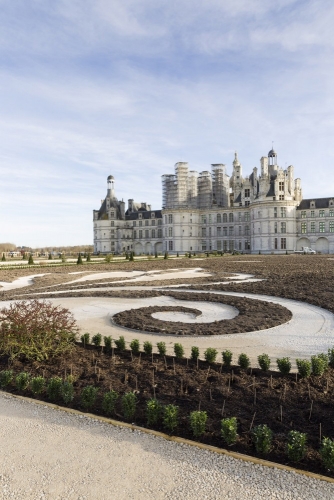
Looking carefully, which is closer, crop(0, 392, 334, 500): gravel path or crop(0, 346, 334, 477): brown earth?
crop(0, 392, 334, 500): gravel path

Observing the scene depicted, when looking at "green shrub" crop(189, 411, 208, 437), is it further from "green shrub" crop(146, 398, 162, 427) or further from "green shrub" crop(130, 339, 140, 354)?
"green shrub" crop(130, 339, 140, 354)

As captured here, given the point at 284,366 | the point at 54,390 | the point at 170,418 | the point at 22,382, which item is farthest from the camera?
the point at 284,366

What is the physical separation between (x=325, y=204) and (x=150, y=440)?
82815 mm

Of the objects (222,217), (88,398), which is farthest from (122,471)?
(222,217)

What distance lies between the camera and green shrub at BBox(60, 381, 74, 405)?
23.5 feet

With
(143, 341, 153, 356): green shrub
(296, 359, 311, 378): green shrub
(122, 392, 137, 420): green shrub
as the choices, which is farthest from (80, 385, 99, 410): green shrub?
(296, 359, 311, 378): green shrub

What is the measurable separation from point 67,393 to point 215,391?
2.91 metres

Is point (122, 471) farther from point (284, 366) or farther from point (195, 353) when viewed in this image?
point (284, 366)

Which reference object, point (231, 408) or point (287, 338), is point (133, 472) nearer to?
point (231, 408)

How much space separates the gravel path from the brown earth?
0.46 metres

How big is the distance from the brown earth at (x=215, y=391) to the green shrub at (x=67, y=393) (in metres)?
0.16

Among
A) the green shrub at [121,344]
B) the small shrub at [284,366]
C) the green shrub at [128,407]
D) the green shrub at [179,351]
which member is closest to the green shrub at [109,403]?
the green shrub at [128,407]

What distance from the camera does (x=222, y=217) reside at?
9119cm

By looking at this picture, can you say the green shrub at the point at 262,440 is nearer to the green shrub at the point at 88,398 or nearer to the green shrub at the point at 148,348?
the green shrub at the point at 88,398
